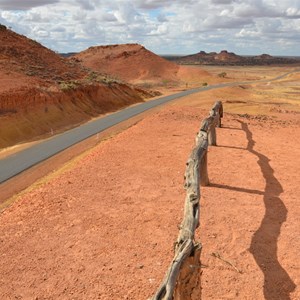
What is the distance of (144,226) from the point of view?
34.1ft

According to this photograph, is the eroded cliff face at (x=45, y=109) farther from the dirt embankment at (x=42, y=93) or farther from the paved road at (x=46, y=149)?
the paved road at (x=46, y=149)

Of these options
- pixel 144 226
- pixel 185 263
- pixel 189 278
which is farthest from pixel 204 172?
pixel 185 263

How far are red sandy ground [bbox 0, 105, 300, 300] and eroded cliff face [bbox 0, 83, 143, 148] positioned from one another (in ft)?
35.5

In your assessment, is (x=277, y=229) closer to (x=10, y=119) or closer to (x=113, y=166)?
(x=113, y=166)

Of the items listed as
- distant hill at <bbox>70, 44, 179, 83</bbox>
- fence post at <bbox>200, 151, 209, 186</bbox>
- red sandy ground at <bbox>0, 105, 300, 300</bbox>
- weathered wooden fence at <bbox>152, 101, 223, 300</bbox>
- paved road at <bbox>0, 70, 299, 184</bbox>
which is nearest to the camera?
weathered wooden fence at <bbox>152, 101, 223, 300</bbox>

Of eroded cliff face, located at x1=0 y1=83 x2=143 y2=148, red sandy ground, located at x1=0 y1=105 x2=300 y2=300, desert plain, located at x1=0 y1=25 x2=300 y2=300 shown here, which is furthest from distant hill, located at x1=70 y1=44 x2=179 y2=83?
red sandy ground, located at x1=0 y1=105 x2=300 y2=300

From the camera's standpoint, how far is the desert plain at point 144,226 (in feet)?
25.8

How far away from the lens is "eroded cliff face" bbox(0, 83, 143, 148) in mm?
26344

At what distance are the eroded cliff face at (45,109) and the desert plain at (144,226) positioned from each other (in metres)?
8.48

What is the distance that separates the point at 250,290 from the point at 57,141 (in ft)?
61.8

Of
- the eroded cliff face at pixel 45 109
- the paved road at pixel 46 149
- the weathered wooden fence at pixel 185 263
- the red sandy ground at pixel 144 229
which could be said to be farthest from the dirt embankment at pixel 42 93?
the weathered wooden fence at pixel 185 263

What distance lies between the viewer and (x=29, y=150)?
2217cm

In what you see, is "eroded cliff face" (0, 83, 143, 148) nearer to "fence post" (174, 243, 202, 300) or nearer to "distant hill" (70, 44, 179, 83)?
"fence post" (174, 243, 202, 300)

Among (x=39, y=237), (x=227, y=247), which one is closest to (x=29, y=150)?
(x=39, y=237)
